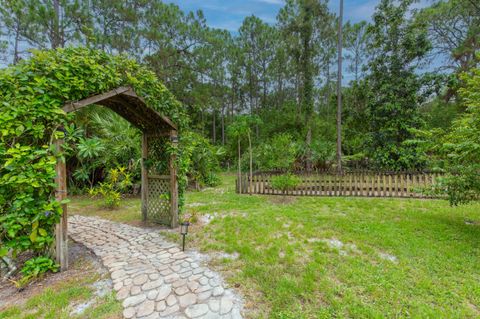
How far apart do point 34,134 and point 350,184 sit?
7.01 m

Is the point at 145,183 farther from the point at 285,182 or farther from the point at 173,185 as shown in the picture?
the point at 285,182

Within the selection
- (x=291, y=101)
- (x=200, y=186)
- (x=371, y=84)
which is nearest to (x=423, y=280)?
(x=200, y=186)

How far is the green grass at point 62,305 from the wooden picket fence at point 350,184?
539cm

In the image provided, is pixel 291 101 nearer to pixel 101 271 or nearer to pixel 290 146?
pixel 290 146

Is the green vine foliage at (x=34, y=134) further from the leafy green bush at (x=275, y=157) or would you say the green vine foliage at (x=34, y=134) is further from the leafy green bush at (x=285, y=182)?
the leafy green bush at (x=275, y=157)

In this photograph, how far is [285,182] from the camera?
6.80m

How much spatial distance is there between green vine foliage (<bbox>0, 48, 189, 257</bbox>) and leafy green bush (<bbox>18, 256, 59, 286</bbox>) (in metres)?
0.18

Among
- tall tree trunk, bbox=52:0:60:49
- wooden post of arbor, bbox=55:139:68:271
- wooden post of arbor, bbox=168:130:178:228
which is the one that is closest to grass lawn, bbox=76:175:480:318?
wooden post of arbor, bbox=168:130:178:228

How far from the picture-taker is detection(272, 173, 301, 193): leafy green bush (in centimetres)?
677

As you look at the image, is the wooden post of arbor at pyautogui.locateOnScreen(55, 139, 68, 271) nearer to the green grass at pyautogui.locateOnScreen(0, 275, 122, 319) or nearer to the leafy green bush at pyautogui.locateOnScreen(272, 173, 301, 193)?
the green grass at pyautogui.locateOnScreen(0, 275, 122, 319)

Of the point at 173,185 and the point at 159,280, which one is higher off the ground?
the point at 173,185

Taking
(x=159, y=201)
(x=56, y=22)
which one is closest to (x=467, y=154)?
(x=159, y=201)

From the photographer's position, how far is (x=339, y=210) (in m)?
5.05

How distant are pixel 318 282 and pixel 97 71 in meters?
3.60
